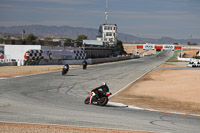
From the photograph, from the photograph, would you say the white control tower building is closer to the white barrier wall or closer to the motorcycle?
the white barrier wall

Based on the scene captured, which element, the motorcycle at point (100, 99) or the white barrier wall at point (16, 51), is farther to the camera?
the white barrier wall at point (16, 51)

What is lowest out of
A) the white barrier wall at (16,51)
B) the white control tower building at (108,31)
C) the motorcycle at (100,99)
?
the motorcycle at (100,99)

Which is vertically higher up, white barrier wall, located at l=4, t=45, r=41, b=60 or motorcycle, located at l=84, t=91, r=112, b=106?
white barrier wall, located at l=4, t=45, r=41, b=60

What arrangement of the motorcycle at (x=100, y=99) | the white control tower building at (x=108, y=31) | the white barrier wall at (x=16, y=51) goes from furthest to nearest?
the white control tower building at (x=108, y=31) → the white barrier wall at (x=16, y=51) → the motorcycle at (x=100, y=99)

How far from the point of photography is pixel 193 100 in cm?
1838

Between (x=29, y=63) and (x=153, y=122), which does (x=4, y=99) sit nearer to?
(x=153, y=122)

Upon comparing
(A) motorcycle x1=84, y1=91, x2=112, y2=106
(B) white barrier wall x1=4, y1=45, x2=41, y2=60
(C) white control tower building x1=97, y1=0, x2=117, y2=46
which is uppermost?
(C) white control tower building x1=97, y1=0, x2=117, y2=46

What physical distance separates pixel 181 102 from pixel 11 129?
10952 millimetres

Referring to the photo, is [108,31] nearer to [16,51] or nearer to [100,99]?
[16,51]

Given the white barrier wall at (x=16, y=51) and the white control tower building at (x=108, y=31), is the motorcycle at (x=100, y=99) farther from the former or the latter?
the white control tower building at (x=108, y=31)

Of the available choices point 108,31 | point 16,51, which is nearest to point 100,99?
point 16,51

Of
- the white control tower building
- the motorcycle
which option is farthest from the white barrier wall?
the white control tower building

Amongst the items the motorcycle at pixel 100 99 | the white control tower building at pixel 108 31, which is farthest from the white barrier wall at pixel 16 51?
the white control tower building at pixel 108 31

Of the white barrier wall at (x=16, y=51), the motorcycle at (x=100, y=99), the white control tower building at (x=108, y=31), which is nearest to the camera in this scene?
the motorcycle at (x=100, y=99)
